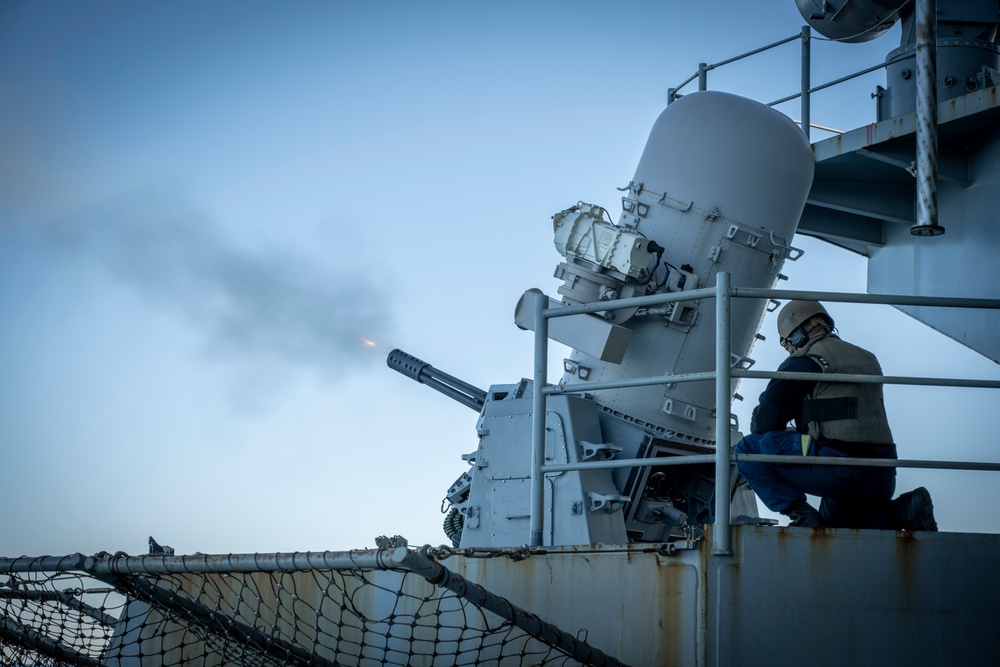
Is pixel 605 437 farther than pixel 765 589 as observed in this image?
Yes

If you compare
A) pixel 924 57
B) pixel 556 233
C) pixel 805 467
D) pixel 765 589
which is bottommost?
pixel 765 589

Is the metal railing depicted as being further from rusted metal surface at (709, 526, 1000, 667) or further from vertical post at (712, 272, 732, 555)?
rusted metal surface at (709, 526, 1000, 667)

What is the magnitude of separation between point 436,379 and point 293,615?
401cm

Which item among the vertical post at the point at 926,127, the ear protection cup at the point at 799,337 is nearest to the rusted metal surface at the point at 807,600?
the ear protection cup at the point at 799,337

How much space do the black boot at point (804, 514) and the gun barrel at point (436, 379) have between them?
139 inches

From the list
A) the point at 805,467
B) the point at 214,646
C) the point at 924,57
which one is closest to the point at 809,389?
the point at 805,467

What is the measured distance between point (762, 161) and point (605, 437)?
2.23 metres

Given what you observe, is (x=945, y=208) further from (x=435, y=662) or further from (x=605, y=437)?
(x=435, y=662)

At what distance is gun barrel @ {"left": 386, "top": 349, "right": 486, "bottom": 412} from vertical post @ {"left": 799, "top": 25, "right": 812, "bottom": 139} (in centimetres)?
357

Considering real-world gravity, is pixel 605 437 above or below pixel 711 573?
above

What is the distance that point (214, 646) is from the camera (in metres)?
6.39

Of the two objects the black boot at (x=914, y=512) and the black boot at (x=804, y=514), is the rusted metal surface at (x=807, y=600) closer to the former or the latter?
the black boot at (x=914, y=512)

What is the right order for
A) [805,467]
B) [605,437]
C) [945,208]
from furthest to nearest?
[945,208] < [605,437] < [805,467]

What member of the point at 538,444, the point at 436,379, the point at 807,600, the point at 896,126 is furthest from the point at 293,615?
the point at 896,126
